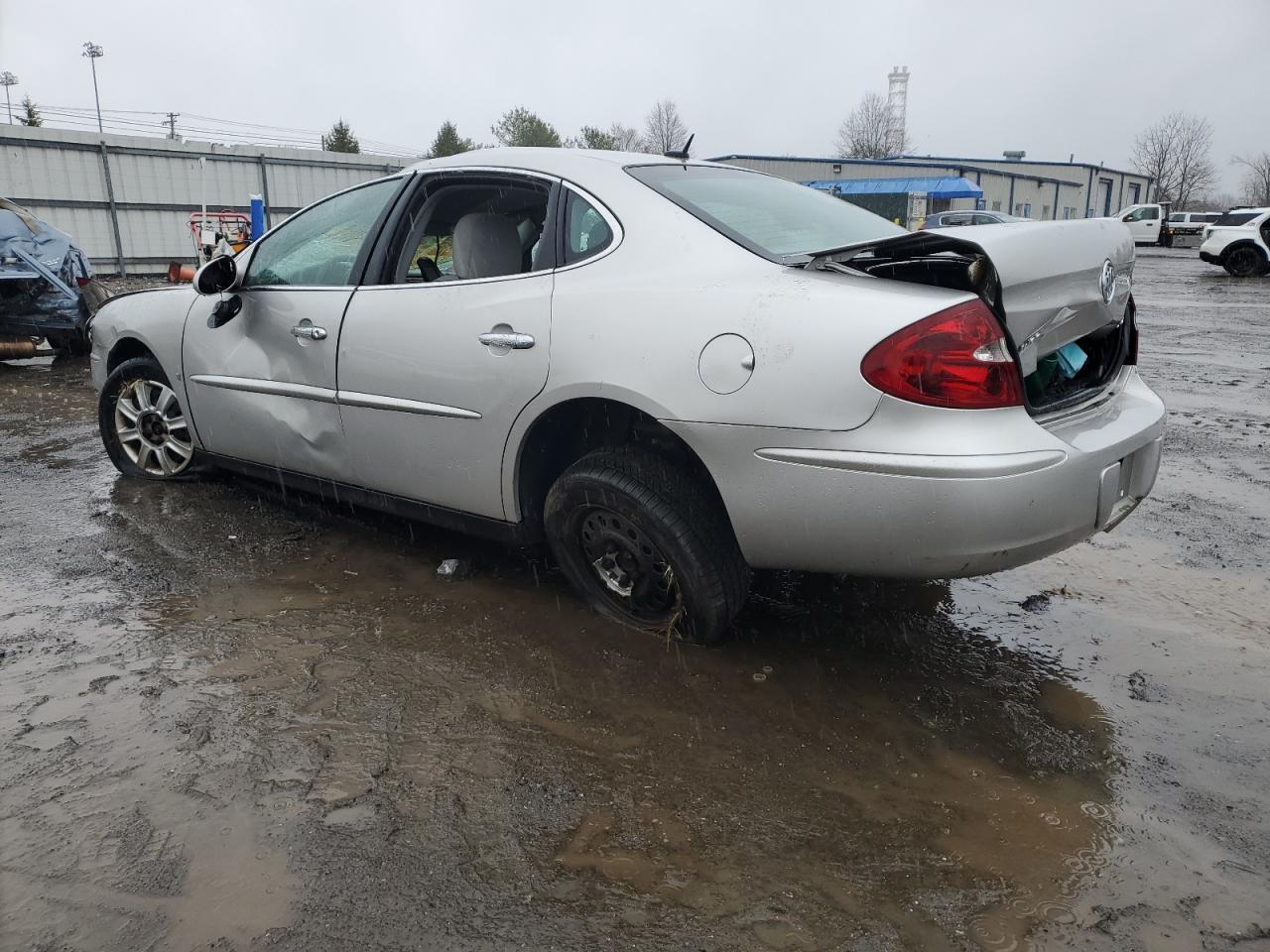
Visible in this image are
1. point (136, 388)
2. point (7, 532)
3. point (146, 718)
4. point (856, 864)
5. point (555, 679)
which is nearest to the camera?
point (856, 864)

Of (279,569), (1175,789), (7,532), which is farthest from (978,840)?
(7,532)

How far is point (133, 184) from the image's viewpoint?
17969 mm

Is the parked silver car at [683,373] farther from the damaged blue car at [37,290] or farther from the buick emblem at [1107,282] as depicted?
the damaged blue car at [37,290]

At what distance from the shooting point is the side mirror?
3.94m

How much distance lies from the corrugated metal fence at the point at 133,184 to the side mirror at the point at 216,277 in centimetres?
1589

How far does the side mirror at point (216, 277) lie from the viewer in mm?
3938

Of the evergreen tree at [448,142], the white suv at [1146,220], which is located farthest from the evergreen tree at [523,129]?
the white suv at [1146,220]

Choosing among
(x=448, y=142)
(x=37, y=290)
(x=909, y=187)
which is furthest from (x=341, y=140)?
(x=37, y=290)

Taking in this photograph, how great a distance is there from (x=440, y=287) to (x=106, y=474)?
2988 mm

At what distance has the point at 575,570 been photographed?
10.4ft

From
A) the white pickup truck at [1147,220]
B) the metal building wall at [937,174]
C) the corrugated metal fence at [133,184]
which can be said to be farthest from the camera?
the metal building wall at [937,174]

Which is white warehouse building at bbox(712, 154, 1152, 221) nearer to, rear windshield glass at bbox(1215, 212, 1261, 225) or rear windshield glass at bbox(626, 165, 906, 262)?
rear windshield glass at bbox(1215, 212, 1261, 225)

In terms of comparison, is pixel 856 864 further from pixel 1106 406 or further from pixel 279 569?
pixel 279 569

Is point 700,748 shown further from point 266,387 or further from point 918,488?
point 266,387
